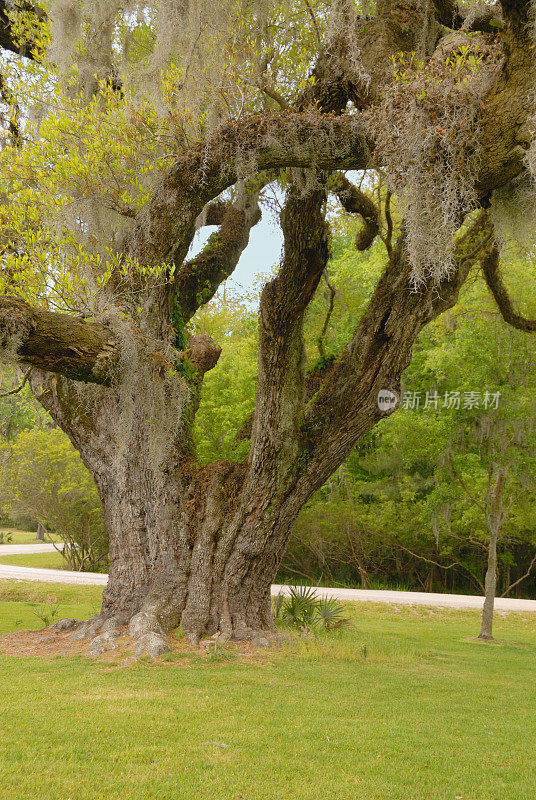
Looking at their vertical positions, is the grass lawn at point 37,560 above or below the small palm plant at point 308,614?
below

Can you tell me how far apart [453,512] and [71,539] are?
13522 mm

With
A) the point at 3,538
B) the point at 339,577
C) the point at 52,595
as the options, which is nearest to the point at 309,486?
the point at 52,595

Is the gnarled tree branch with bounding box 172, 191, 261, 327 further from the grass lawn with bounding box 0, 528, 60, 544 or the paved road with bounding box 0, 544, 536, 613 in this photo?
the grass lawn with bounding box 0, 528, 60, 544

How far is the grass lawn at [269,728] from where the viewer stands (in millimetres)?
3648

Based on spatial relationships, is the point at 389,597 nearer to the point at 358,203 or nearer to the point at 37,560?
the point at 358,203

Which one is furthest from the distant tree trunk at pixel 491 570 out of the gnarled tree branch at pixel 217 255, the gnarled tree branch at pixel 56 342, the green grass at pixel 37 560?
the green grass at pixel 37 560

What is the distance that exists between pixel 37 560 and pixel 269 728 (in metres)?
25.6

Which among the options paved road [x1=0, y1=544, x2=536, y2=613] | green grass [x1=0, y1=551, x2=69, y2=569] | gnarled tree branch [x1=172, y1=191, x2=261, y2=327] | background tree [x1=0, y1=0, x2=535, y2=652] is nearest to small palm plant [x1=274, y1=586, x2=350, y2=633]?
background tree [x1=0, y1=0, x2=535, y2=652]

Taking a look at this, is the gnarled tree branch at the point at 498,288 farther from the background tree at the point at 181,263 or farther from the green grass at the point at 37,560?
the green grass at the point at 37,560

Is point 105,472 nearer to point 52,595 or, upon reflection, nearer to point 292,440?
point 292,440

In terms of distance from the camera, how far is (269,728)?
4664 millimetres

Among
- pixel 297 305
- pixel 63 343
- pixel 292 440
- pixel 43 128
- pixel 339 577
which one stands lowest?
pixel 339 577

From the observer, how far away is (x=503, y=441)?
1344 cm

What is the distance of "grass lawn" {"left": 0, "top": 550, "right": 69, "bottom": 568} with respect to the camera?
25748 millimetres
